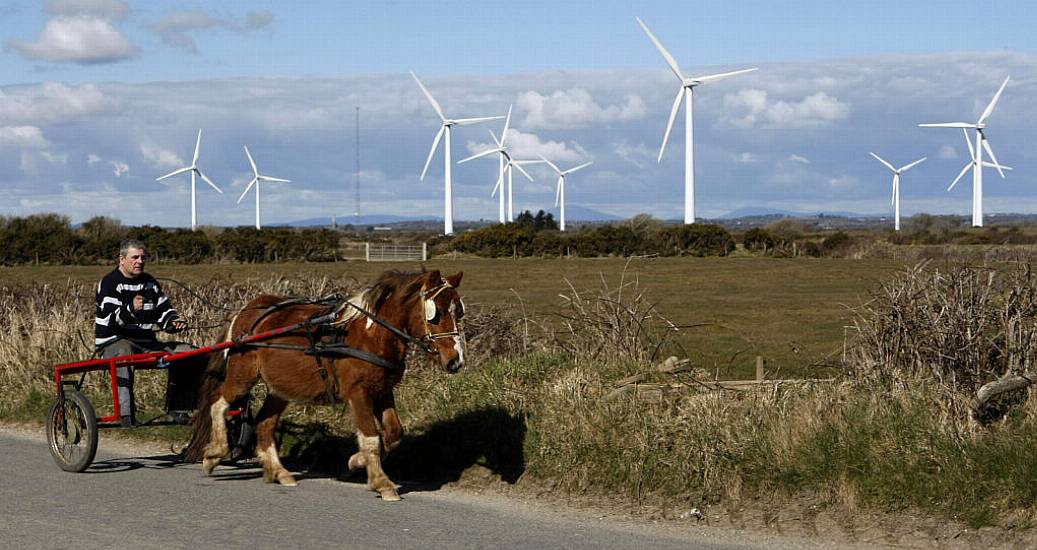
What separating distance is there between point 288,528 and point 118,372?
3471 millimetres

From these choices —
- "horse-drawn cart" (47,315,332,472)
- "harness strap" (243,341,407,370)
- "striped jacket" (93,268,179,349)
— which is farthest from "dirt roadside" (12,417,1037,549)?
"striped jacket" (93,268,179,349)

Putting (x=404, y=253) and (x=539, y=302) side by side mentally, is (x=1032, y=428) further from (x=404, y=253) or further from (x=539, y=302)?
(x=404, y=253)

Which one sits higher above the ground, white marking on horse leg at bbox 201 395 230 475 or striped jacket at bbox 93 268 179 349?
striped jacket at bbox 93 268 179 349

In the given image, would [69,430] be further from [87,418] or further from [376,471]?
[376,471]

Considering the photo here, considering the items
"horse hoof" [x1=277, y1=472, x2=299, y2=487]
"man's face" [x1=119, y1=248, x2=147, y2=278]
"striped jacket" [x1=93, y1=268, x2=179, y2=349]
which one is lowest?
"horse hoof" [x1=277, y1=472, x2=299, y2=487]

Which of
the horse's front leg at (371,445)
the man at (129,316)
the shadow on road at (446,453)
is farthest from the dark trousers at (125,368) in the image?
the horse's front leg at (371,445)

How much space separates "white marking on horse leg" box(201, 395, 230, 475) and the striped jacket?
111cm

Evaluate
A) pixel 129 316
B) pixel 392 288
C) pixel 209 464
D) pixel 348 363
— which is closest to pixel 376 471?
pixel 348 363

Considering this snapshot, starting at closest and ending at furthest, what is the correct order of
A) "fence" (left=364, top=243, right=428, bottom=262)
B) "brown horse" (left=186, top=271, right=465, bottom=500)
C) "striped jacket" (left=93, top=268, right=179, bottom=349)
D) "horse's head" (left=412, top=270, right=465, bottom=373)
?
"horse's head" (left=412, top=270, right=465, bottom=373) → "brown horse" (left=186, top=271, right=465, bottom=500) → "striped jacket" (left=93, top=268, right=179, bottom=349) → "fence" (left=364, top=243, right=428, bottom=262)

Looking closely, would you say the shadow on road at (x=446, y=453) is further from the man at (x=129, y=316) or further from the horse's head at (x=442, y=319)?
the man at (x=129, y=316)

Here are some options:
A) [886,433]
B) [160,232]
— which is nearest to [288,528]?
[886,433]

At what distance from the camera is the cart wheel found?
11.4m

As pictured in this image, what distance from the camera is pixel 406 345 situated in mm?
9906

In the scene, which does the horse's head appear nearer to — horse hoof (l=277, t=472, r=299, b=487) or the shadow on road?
the shadow on road
